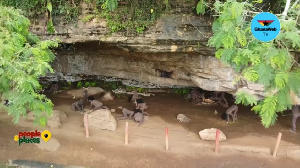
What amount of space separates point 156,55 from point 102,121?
144 inches

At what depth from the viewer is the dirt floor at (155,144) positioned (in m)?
8.78

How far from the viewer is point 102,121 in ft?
34.3

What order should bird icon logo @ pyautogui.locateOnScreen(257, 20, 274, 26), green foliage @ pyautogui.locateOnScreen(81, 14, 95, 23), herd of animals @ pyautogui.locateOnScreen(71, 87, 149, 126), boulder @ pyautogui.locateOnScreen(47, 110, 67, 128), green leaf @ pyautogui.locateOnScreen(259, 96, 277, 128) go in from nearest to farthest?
bird icon logo @ pyautogui.locateOnScreen(257, 20, 274, 26), green leaf @ pyautogui.locateOnScreen(259, 96, 277, 128), green foliage @ pyautogui.locateOnScreen(81, 14, 95, 23), boulder @ pyautogui.locateOnScreen(47, 110, 67, 128), herd of animals @ pyautogui.locateOnScreen(71, 87, 149, 126)

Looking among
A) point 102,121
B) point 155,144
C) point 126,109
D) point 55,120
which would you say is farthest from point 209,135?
point 55,120

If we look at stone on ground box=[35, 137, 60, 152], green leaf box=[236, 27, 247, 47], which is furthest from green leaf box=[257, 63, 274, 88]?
stone on ground box=[35, 137, 60, 152]

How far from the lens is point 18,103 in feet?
20.7

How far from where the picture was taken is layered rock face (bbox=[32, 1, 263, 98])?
29.5ft

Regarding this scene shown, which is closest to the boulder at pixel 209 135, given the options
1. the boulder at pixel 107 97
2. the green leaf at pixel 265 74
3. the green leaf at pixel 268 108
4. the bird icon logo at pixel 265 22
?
the green leaf at pixel 268 108

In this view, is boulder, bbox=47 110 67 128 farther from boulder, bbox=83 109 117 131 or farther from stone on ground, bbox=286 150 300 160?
stone on ground, bbox=286 150 300 160

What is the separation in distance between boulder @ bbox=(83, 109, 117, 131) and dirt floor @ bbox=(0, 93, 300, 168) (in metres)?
0.23

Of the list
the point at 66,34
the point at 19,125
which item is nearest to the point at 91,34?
the point at 66,34

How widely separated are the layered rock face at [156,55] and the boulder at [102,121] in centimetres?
285

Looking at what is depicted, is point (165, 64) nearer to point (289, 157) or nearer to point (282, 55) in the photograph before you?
point (289, 157)

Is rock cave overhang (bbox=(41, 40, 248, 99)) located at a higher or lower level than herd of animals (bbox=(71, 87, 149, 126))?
higher
